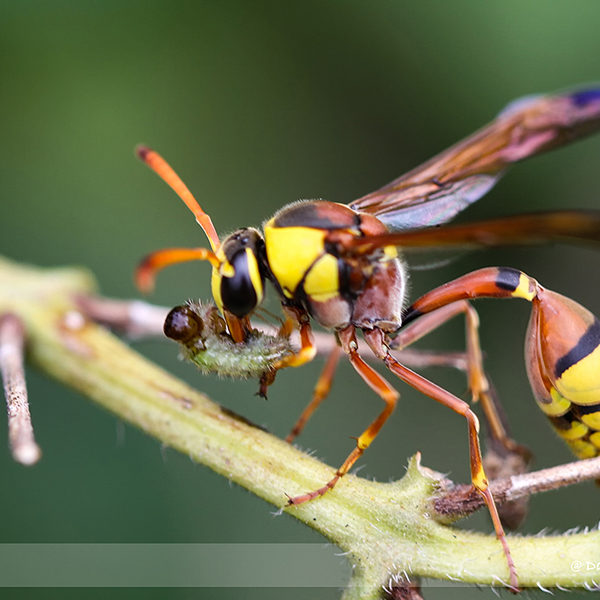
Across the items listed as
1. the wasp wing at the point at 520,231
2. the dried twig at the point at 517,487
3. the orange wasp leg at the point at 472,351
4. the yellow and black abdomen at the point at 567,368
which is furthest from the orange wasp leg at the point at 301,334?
the yellow and black abdomen at the point at 567,368

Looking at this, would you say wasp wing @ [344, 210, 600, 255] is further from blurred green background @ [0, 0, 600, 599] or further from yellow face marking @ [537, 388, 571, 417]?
blurred green background @ [0, 0, 600, 599]

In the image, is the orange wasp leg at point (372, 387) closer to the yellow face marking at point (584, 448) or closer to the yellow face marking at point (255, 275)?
the yellow face marking at point (255, 275)

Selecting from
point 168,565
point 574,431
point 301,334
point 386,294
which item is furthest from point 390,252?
point 168,565

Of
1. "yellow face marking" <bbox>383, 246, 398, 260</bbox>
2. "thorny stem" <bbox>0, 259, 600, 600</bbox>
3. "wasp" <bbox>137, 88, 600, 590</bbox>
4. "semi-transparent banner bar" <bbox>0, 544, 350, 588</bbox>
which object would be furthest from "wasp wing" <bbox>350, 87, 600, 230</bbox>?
"semi-transparent banner bar" <bbox>0, 544, 350, 588</bbox>

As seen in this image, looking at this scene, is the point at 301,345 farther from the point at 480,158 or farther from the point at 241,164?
the point at 241,164

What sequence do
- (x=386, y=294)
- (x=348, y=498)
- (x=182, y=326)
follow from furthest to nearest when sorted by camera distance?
(x=386, y=294) < (x=182, y=326) < (x=348, y=498)

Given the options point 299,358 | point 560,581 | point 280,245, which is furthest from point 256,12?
point 560,581
